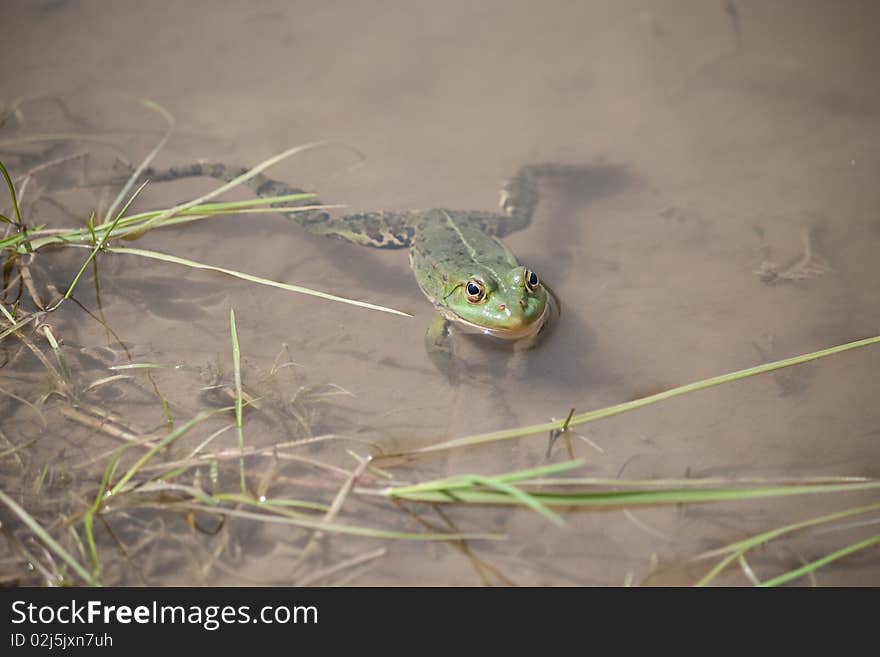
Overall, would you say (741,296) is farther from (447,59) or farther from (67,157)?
(67,157)

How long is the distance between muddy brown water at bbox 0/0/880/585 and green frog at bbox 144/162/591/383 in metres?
0.13

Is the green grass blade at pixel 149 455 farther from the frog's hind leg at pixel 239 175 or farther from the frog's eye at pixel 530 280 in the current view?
the frog's hind leg at pixel 239 175

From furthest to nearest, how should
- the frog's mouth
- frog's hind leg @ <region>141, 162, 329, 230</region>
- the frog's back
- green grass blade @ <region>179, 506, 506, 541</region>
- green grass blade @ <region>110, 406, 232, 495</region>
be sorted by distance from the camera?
1. frog's hind leg @ <region>141, 162, 329, 230</region>
2. the frog's back
3. the frog's mouth
4. green grass blade @ <region>110, 406, 232, 495</region>
5. green grass blade @ <region>179, 506, 506, 541</region>

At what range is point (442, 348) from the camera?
438cm

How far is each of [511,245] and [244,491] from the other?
276 cm

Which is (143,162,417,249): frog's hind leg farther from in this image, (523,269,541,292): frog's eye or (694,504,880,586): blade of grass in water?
(694,504,880,586): blade of grass in water

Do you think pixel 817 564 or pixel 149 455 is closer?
pixel 817 564

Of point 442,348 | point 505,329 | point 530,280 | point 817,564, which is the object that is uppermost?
point 530,280

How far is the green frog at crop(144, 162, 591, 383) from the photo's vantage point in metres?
4.32

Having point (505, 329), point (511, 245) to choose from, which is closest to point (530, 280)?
point (505, 329)

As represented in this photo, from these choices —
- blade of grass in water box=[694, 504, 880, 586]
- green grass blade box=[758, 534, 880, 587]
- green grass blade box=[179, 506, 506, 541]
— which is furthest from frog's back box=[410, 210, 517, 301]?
green grass blade box=[758, 534, 880, 587]

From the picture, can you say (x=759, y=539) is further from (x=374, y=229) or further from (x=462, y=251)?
(x=374, y=229)
